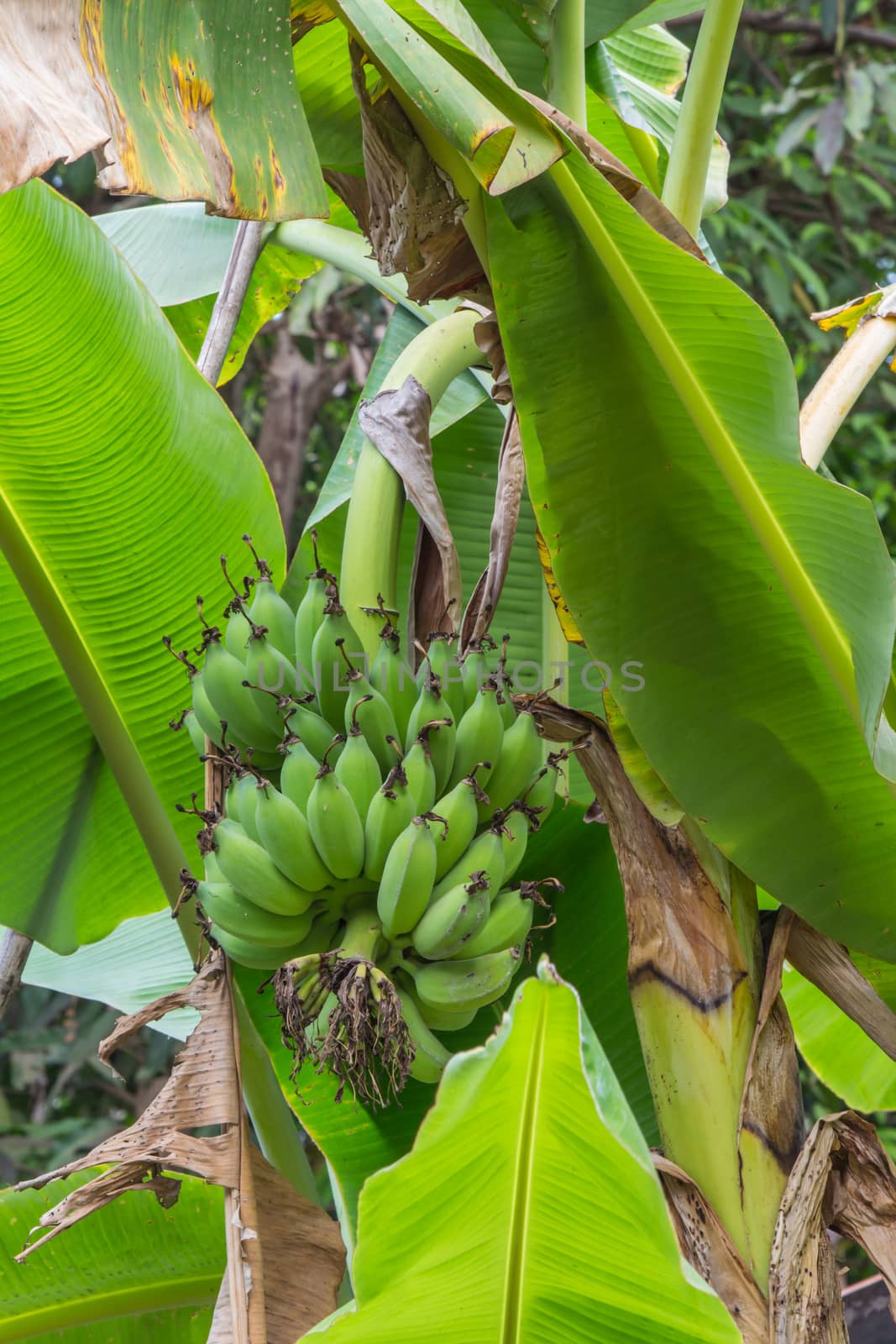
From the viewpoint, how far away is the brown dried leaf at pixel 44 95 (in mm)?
534

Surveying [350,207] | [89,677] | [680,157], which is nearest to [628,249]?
[680,157]

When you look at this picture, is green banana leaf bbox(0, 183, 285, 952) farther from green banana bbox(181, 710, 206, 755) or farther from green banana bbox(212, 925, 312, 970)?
green banana bbox(212, 925, 312, 970)

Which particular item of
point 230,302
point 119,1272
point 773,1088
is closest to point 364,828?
point 773,1088

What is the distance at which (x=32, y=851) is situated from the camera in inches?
44.2

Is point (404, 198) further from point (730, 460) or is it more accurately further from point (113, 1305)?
point (113, 1305)

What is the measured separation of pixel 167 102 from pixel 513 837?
21.4 inches

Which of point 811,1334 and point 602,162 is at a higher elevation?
point 602,162

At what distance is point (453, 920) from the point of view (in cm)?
71

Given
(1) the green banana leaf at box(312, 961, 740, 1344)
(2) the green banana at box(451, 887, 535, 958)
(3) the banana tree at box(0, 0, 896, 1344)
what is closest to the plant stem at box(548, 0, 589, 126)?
(3) the banana tree at box(0, 0, 896, 1344)

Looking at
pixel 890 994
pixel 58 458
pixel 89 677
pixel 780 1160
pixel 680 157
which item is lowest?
pixel 890 994

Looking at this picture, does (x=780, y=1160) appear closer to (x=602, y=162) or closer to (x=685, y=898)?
(x=685, y=898)

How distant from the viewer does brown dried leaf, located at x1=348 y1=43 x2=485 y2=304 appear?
818 millimetres

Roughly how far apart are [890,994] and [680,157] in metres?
0.78

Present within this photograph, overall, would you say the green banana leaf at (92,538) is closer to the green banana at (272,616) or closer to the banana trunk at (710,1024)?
the green banana at (272,616)
